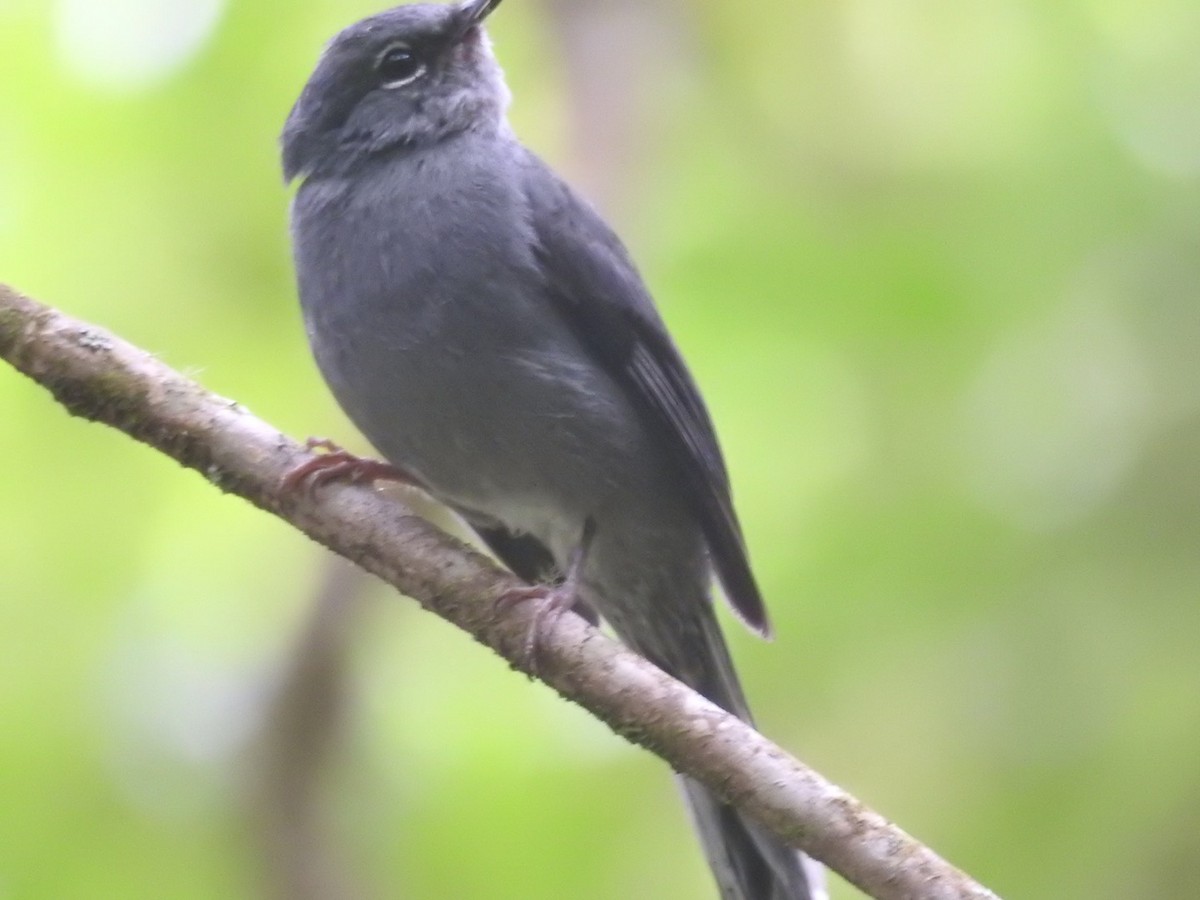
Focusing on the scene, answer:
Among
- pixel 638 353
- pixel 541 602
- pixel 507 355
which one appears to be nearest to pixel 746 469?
pixel 638 353

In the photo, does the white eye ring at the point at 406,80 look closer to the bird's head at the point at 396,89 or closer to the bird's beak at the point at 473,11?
the bird's head at the point at 396,89

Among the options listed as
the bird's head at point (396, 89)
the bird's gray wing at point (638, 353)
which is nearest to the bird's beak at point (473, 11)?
the bird's head at point (396, 89)

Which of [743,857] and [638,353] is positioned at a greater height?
[638,353]

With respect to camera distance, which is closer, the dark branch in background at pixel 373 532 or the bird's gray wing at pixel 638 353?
the dark branch in background at pixel 373 532

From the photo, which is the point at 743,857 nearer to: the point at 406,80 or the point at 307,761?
the point at 307,761

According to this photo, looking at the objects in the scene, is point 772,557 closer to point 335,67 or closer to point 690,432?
point 690,432

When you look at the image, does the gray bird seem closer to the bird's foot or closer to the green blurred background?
the bird's foot
